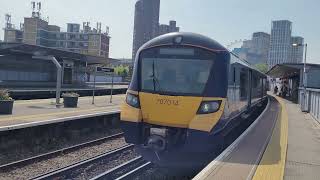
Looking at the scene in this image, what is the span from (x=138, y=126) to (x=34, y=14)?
398 ft

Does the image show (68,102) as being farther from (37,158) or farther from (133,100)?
(133,100)

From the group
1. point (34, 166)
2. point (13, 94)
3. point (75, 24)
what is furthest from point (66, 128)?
point (75, 24)

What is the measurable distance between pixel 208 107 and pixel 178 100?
689mm

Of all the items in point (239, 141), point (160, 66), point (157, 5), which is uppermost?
point (157, 5)

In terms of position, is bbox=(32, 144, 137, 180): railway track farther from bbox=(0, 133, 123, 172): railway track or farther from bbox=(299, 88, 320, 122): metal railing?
bbox=(299, 88, 320, 122): metal railing

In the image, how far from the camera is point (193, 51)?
984cm

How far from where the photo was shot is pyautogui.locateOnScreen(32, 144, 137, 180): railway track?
10031 mm

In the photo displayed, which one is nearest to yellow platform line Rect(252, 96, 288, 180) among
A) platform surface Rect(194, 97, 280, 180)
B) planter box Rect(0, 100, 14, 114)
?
platform surface Rect(194, 97, 280, 180)

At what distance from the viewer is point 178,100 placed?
9.58m

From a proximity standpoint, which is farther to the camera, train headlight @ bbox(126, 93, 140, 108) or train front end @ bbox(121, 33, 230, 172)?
train headlight @ bbox(126, 93, 140, 108)

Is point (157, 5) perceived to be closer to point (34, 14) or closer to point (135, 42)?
point (135, 42)

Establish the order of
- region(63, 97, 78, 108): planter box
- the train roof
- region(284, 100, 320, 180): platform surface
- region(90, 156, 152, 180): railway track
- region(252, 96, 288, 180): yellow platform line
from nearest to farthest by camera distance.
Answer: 1. region(252, 96, 288, 180): yellow platform line
2. region(284, 100, 320, 180): platform surface
3. the train roof
4. region(90, 156, 152, 180): railway track
5. region(63, 97, 78, 108): planter box

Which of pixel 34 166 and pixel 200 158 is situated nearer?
pixel 200 158

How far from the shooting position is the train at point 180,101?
935cm
